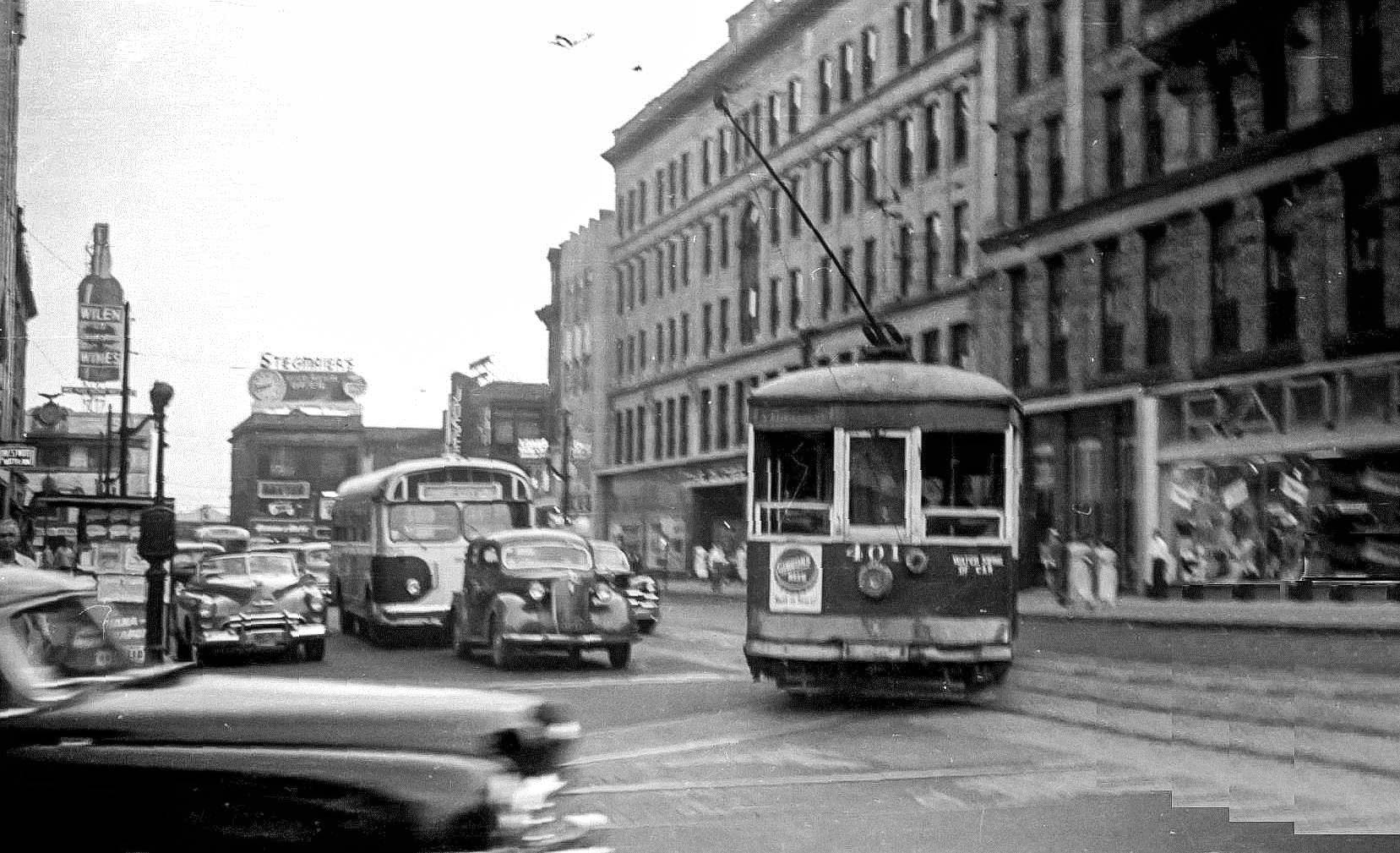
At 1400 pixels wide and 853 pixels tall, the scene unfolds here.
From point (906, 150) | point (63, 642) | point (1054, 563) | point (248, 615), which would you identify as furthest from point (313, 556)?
point (906, 150)

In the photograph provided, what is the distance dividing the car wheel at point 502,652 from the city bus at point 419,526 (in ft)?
8.20

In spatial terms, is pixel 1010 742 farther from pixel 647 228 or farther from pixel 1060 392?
pixel 647 228

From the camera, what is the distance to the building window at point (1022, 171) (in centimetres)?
→ 3634

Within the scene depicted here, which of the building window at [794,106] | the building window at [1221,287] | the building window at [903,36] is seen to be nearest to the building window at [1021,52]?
the building window at [903,36]

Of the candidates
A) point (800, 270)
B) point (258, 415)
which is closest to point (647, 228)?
point (800, 270)

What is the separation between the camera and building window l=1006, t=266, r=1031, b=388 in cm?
3616

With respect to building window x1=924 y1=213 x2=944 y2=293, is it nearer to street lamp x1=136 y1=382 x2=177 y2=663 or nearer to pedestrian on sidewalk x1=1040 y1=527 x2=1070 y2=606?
pedestrian on sidewalk x1=1040 y1=527 x2=1070 y2=606

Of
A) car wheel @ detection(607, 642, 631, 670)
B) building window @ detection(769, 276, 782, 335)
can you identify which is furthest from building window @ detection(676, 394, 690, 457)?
car wheel @ detection(607, 642, 631, 670)

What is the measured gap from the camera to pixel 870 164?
41344 mm

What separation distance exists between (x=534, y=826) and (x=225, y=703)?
1.14 meters

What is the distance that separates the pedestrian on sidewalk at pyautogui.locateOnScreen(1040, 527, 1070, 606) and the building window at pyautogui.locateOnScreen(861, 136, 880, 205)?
11506mm

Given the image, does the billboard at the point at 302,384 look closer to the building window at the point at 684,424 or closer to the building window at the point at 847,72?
the building window at the point at 847,72

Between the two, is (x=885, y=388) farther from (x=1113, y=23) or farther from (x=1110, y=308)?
(x=1113, y=23)

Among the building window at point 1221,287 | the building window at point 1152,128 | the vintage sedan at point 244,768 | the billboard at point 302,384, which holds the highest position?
the building window at point 1152,128
